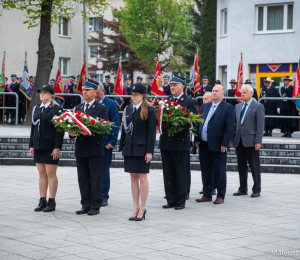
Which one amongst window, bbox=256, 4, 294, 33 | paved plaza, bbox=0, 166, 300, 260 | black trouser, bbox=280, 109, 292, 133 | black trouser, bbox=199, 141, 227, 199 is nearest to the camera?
paved plaza, bbox=0, 166, 300, 260

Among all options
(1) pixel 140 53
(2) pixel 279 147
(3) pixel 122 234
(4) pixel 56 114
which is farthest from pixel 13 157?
(1) pixel 140 53

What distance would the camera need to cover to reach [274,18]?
83.0ft

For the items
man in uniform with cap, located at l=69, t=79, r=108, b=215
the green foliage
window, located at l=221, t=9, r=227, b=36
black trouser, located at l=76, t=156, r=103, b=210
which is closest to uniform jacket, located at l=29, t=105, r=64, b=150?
man in uniform with cap, located at l=69, t=79, r=108, b=215

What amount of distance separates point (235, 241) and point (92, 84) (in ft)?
10.6

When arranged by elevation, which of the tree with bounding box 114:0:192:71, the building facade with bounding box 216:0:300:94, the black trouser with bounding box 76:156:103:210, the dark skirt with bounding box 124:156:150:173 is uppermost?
the tree with bounding box 114:0:192:71

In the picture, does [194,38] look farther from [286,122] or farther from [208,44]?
[286,122]

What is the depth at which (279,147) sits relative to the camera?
12.5m

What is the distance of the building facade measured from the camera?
24656mm

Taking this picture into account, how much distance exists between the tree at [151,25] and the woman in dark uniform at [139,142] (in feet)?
96.2

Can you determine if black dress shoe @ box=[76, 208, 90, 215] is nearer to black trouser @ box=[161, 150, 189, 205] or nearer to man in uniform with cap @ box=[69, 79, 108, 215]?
man in uniform with cap @ box=[69, 79, 108, 215]

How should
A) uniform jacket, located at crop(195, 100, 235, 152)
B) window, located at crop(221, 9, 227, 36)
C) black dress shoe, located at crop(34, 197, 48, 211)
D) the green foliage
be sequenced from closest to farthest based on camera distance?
1. black dress shoe, located at crop(34, 197, 48, 211)
2. uniform jacket, located at crop(195, 100, 235, 152)
3. the green foliage
4. window, located at crop(221, 9, 227, 36)

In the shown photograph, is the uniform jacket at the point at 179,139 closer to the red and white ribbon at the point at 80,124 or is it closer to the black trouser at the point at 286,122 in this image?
the red and white ribbon at the point at 80,124

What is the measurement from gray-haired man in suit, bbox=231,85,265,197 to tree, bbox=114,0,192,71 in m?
27.5

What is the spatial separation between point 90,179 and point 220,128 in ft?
7.92
